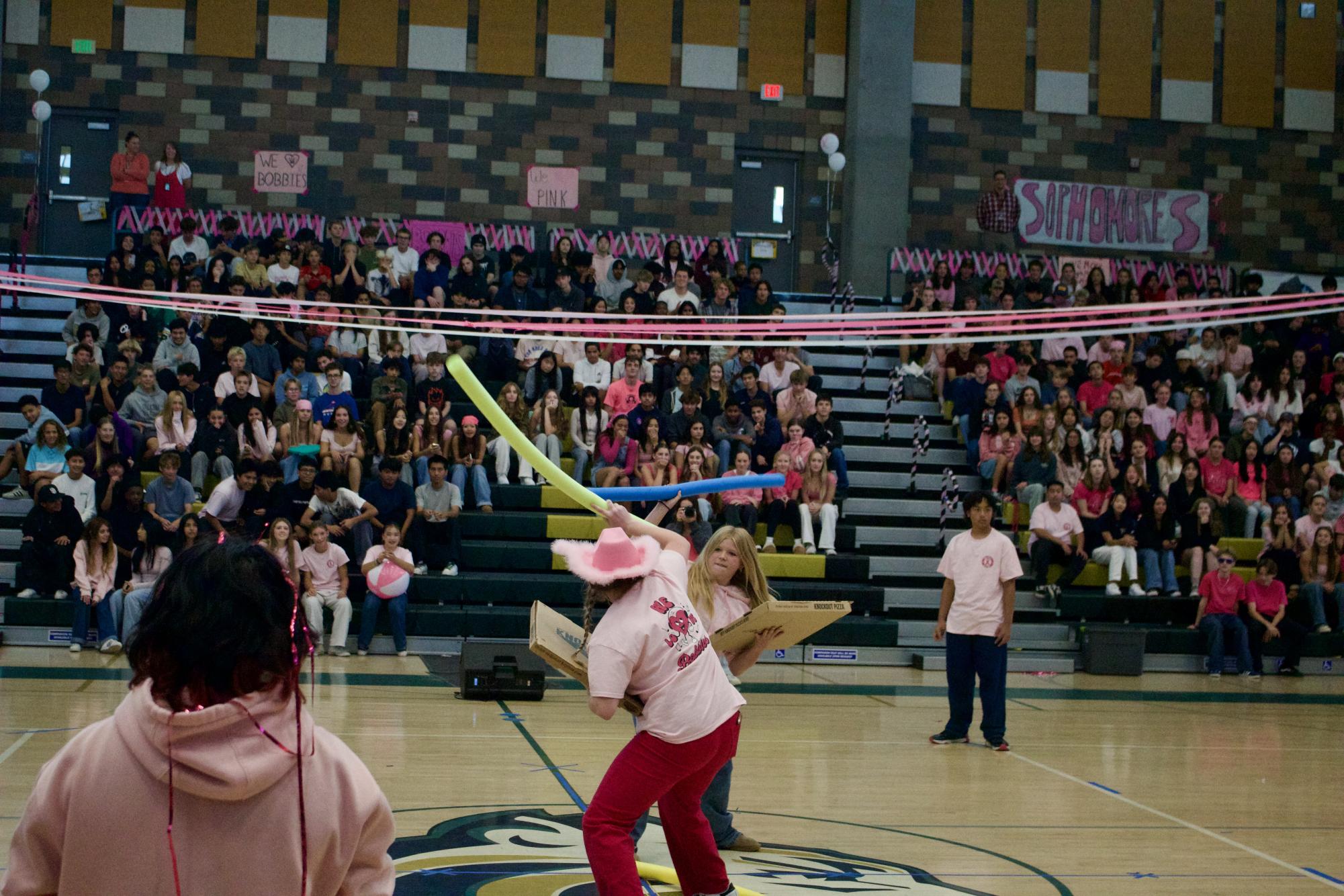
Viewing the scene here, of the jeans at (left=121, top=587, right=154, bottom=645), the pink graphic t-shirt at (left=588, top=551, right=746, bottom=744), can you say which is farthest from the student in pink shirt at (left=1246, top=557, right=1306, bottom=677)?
the pink graphic t-shirt at (left=588, top=551, right=746, bottom=744)

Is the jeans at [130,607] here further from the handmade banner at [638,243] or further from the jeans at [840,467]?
the handmade banner at [638,243]

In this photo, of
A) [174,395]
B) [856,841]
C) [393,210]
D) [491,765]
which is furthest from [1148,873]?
[393,210]

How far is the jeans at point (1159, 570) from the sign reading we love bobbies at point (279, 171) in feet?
44.9

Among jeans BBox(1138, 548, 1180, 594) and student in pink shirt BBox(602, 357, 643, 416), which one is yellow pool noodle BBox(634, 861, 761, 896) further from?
jeans BBox(1138, 548, 1180, 594)

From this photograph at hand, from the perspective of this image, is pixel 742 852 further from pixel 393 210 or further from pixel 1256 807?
pixel 393 210

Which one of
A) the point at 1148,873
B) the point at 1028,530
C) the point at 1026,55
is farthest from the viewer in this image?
the point at 1026,55

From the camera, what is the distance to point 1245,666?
565 inches

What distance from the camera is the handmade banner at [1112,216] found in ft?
74.1

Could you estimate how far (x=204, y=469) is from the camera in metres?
14.2

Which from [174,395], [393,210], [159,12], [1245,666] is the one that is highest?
[159,12]

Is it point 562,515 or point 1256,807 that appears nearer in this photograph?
point 1256,807

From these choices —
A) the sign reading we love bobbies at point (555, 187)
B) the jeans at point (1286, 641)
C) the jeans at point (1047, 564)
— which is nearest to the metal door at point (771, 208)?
the sign reading we love bobbies at point (555, 187)

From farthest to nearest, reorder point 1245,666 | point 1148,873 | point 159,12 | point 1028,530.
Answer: point 159,12 → point 1028,530 → point 1245,666 → point 1148,873

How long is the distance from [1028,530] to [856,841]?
9934 mm
